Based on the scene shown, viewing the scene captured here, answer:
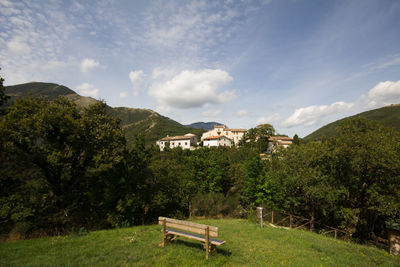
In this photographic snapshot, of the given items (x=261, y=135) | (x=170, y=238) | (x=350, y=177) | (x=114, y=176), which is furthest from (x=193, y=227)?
(x=261, y=135)

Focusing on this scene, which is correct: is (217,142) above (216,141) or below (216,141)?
below

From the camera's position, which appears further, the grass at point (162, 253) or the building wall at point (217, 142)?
the building wall at point (217, 142)

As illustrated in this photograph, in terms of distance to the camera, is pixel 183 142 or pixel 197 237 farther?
pixel 183 142

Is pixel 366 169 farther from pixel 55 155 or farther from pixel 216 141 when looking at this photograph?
pixel 216 141

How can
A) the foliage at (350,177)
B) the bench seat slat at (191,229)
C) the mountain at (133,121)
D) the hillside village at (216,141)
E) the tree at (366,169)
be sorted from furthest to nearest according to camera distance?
the mountain at (133,121) < the hillside village at (216,141) < the foliage at (350,177) < the tree at (366,169) < the bench seat slat at (191,229)

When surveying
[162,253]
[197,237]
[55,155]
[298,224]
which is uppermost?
[55,155]

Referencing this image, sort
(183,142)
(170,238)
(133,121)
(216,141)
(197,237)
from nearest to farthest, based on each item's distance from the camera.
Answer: (197,237), (170,238), (216,141), (183,142), (133,121)

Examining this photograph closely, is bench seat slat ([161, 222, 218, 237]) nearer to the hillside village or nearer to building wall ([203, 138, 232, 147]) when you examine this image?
the hillside village

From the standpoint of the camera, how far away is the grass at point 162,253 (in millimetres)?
5180

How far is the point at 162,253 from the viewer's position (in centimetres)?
567

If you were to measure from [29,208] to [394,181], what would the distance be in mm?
22988

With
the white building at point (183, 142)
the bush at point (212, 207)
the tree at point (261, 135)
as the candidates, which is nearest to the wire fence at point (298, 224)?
the bush at point (212, 207)

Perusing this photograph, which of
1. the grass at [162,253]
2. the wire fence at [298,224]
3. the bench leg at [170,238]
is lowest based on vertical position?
the wire fence at [298,224]

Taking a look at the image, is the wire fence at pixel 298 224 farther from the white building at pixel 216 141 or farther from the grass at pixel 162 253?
the white building at pixel 216 141
